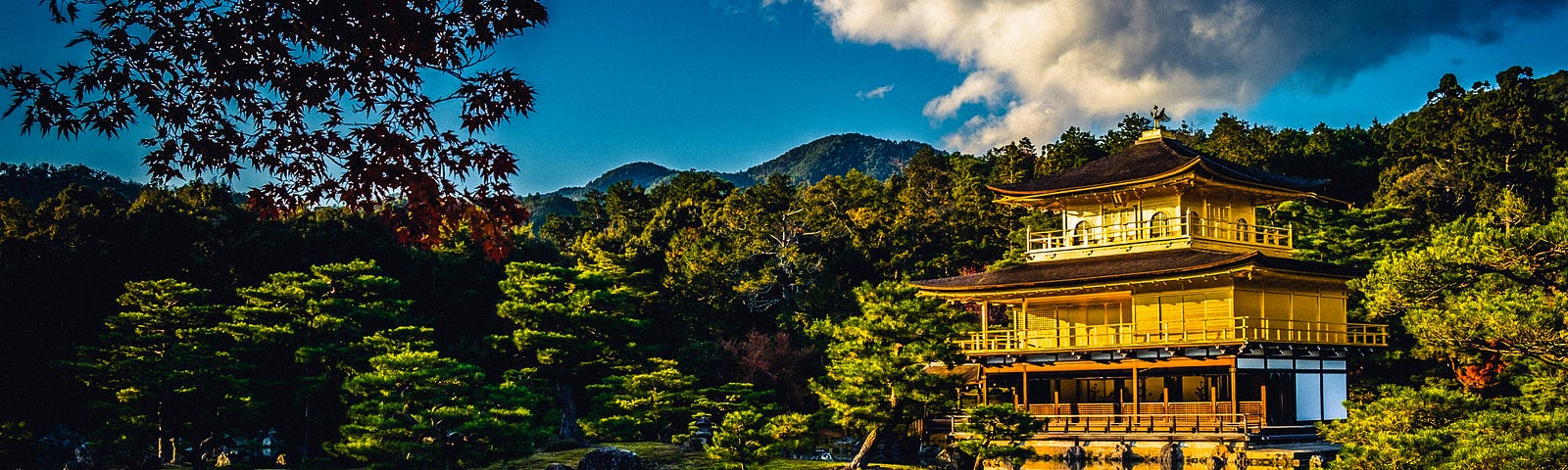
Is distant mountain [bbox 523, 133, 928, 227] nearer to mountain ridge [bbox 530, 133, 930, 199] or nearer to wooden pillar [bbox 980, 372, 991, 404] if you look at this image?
mountain ridge [bbox 530, 133, 930, 199]

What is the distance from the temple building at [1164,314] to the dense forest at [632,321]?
95.2 inches

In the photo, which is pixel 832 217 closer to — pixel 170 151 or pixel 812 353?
pixel 812 353

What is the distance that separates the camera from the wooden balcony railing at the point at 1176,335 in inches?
1081

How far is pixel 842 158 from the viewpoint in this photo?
178 meters

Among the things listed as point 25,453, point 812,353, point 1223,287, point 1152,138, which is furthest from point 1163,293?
point 25,453

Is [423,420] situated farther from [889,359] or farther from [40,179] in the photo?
[40,179]

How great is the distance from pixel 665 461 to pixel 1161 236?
13033mm

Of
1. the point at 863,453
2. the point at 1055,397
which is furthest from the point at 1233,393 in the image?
the point at 863,453

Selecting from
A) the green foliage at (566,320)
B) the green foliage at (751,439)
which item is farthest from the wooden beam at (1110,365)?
the green foliage at (566,320)

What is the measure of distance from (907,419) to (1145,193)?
29.8 ft

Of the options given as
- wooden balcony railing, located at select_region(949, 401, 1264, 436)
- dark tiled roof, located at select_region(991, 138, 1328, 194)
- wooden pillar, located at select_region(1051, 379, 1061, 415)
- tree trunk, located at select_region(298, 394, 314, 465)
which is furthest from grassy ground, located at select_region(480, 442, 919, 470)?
dark tiled roof, located at select_region(991, 138, 1328, 194)

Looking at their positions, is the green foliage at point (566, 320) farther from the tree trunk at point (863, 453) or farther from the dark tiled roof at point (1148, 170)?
the dark tiled roof at point (1148, 170)

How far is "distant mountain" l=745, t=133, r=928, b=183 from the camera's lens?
575ft

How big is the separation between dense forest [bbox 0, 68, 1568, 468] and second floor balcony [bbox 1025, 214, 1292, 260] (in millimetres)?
2571
